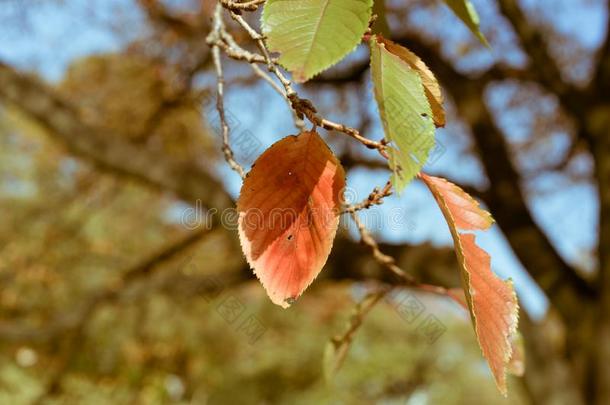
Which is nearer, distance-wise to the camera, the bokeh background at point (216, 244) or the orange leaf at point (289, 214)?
the orange leaf at point (289, 214)

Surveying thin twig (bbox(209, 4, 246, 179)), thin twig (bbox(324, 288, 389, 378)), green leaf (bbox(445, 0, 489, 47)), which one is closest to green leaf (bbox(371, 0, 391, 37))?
Answer: green leaf (bbox(445, 0, 489, 47))

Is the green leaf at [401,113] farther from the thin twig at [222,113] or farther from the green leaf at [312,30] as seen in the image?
the thin twig at [222,113]

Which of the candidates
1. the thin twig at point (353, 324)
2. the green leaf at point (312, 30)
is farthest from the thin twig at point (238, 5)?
the thin twig at point (353, 324)

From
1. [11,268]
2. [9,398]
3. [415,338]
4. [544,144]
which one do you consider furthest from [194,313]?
[544,144]

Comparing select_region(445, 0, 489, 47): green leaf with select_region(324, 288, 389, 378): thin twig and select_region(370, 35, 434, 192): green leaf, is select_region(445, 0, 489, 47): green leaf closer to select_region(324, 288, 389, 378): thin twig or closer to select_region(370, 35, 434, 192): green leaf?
select_region(370, 35, 434, 192): green leaf

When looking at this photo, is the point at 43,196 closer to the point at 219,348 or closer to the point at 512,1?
the point at 219,348

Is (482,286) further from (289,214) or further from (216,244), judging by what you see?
(216,244)

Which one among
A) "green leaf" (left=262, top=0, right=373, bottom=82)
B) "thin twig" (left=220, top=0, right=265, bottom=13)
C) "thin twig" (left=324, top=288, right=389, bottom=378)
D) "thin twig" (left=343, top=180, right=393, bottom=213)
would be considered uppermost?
"thin twig" (left=220, top=0, right=265, bottom=13)
